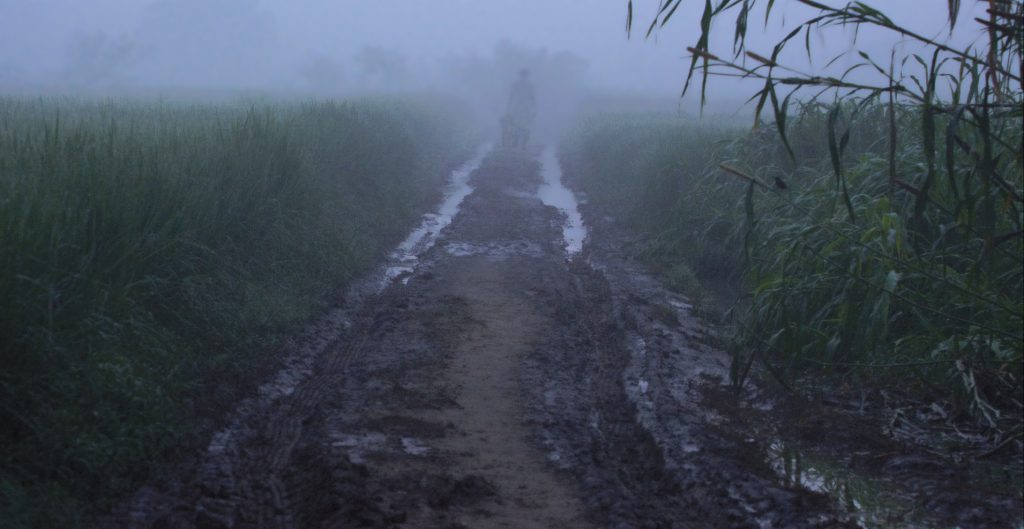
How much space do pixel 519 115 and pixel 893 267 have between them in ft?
86.3

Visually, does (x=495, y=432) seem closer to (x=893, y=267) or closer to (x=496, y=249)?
(x=893, y=267)

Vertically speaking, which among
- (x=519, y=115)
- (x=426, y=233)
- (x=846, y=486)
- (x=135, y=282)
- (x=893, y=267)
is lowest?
(x=426, y=233)

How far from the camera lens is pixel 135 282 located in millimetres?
5508

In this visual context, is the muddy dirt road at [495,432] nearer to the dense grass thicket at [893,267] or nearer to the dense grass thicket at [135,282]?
the dense grass thicket at [135,282]

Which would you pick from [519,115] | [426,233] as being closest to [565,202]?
[426,233]

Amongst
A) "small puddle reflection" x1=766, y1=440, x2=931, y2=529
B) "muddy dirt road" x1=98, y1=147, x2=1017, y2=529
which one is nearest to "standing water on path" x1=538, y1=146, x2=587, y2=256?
"muddy dirt road" x1=98, y1=147, x2=1017, y2=529

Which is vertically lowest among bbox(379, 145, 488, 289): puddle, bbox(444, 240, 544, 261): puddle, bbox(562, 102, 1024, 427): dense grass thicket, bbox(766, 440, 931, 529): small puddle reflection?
bbox(379, 145, 488, 289): puddle

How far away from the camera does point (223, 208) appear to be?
25.2 ft

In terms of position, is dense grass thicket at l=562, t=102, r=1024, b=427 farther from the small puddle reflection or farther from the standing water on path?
the standing water on path

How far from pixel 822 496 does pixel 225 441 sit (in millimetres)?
3006

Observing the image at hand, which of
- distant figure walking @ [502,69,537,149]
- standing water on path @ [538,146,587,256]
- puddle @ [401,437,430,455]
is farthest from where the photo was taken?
distant figure walking @ [502,69,537,149]

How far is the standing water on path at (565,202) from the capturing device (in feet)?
39.9

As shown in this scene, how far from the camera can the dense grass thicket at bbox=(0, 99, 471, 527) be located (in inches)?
165

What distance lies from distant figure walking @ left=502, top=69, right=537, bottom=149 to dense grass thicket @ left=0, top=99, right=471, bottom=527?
60.0 ft
